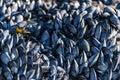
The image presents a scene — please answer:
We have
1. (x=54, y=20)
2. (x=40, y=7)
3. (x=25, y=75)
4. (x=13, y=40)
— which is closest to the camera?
(x=25, y=75)

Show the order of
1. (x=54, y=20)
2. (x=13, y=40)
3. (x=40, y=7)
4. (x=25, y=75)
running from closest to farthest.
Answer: (x=25, y=75)
(x=13, y=40)
(x=54, y=20)
(x=40, y=7)

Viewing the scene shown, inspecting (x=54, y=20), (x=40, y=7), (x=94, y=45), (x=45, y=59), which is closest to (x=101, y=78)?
(x=94, y=45)

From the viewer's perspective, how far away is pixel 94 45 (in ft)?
12.1

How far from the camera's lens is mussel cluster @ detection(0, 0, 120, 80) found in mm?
3459

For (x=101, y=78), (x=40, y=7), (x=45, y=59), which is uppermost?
(x=40, y=7)

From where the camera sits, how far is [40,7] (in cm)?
425

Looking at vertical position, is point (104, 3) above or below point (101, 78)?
above

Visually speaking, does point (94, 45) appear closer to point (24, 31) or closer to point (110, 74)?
point (110, 74)

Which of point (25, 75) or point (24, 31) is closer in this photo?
point (25, 75)

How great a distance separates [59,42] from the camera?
145 inches

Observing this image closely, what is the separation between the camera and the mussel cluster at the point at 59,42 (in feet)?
11.3

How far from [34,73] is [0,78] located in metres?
0.34

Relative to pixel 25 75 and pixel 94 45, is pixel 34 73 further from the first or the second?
pixel 94 45

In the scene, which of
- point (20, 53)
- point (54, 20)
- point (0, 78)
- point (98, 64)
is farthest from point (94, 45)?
point (0, 78)
